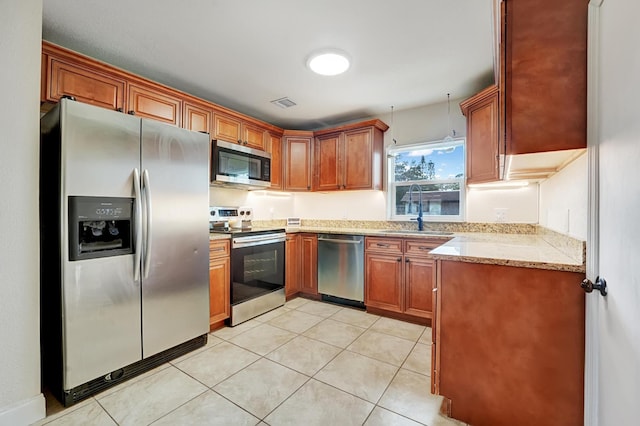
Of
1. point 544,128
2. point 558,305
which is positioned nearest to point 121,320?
point 558,305

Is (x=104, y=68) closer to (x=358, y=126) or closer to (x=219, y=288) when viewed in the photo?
(x=219, y=288)

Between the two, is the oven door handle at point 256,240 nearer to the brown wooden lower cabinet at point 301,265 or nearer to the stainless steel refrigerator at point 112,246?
the brown wooden lower cabinet at point 301,265

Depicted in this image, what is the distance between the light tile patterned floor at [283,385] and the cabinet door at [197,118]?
6.80 feet

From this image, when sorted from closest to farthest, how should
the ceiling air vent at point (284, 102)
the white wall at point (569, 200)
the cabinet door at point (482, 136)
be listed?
1. the white wall at point (569, 200)
2. the cabinet door at point (482, 136)
3. the ceiling air vent at point (284, 102)

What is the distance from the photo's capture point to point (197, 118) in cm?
286

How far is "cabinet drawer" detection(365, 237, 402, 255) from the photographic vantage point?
302 cm
